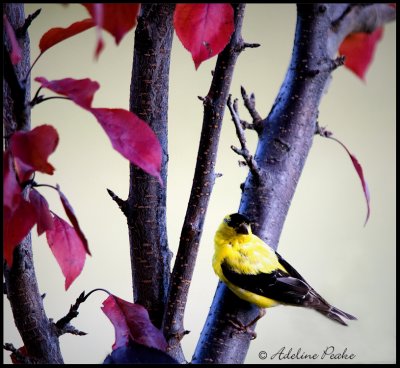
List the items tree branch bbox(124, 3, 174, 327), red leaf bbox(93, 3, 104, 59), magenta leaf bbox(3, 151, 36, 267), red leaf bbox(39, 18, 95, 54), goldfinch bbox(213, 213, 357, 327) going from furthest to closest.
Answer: goldfinch bbox(213, 213, 357, 327)
tree branch bbox(124, 3, 174, 327)
red leaf bbox(39, 18, 95, 54)
magenta leaf bbox(3, 151, 36, 267)
red leaf bbox(93, 3, 104, 59)

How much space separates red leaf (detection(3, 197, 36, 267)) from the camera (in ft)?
1.18

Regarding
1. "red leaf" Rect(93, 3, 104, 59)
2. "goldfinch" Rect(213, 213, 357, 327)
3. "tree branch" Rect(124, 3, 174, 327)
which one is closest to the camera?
"red leaf" Rect(93, 3, 104, 59)

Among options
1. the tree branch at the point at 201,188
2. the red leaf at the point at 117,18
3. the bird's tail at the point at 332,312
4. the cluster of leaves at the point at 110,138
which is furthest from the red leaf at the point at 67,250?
the bird's tail at the point at 332,312

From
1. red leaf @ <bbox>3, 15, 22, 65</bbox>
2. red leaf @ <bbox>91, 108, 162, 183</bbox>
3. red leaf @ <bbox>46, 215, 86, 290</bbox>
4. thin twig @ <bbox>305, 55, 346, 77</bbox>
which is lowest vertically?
red leaf @ <bbox>46, 215, 86, 290</bbox>

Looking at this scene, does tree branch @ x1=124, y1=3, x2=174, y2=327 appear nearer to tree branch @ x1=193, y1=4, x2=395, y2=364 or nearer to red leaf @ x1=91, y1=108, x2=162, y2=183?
tree branch @ x1=193, y1=4, x2=395, y2=364

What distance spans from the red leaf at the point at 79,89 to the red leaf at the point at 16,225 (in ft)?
0.30

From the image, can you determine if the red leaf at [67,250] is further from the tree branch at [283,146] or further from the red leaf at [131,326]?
the tree branch at [283,146]

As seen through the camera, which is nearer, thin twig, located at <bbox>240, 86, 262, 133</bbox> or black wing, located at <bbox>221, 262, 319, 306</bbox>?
thin twig, located at <bbox>240, 86, 262, 133</bbox>

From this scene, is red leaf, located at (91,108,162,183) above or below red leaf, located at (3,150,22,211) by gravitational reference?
above

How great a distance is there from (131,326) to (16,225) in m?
0.16

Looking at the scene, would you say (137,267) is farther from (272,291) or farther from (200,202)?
(272,291)

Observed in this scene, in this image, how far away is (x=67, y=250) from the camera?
1.51ft

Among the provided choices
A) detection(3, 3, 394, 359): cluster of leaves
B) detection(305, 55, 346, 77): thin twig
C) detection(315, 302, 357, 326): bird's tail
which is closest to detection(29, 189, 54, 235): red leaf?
detection(3, 3, 394, 359): cluster of leaves

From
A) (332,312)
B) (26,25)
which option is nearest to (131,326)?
(26,25)
